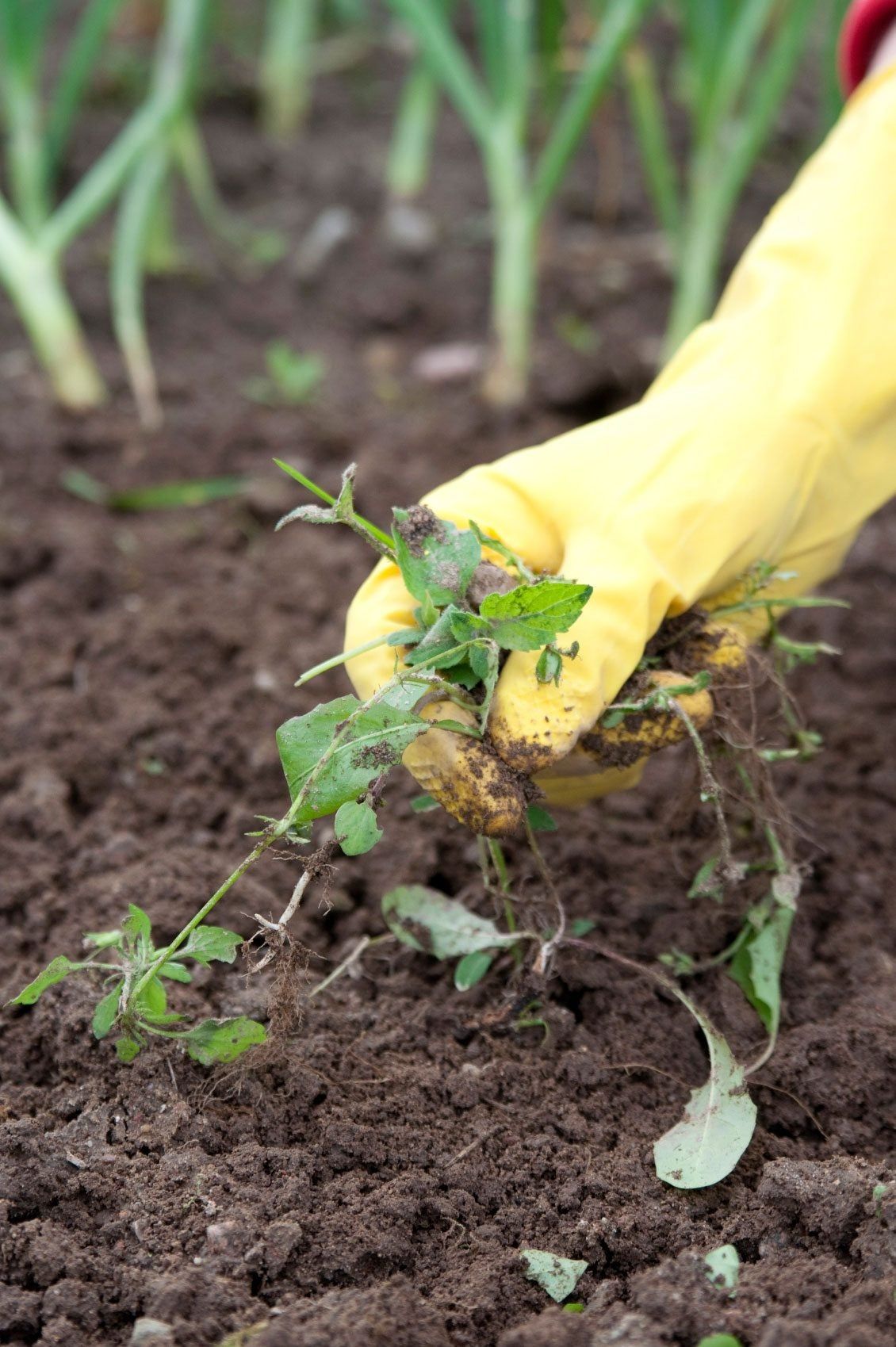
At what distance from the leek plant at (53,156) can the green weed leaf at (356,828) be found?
1637mm

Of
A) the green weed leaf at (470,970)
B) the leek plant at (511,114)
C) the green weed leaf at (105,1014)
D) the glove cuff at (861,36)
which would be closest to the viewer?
the green weed leaf at (105,1014)

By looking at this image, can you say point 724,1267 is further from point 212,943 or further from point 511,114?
point 511,114

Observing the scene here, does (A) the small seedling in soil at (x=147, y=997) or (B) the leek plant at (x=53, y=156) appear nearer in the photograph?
(A) the small seedling in soil at (x=147, y=997)

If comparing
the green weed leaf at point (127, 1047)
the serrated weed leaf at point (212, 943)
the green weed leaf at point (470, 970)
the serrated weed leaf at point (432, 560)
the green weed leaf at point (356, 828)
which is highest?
the serrated weed leaf at point (432, 560)

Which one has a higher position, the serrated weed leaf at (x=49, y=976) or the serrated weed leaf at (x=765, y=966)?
the serrated weed leaf at (x=49, y=976)

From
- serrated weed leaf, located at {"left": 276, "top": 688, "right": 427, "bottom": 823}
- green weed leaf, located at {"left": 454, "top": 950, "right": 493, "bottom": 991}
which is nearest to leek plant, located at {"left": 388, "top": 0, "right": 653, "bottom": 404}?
green weed leaf, located at {"left": 454, "top": 950, "right": 493, "bottom": 991}

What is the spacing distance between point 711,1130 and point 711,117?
1965 mm

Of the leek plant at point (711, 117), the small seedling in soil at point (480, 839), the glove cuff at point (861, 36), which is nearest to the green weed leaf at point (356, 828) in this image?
the small seedling in soil at point (480, 839)

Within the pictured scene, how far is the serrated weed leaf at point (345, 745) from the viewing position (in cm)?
93

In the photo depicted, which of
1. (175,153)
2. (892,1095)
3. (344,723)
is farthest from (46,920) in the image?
(175,153)

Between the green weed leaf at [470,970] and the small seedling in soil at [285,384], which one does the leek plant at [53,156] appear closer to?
the small seedling in soil at [285,384]

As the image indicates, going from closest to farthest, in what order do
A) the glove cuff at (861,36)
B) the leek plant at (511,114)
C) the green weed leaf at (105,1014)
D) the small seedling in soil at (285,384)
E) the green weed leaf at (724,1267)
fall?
1. the green weed leaf at (724,1267)
2. the green weed leaf at (105,1014)
3. the glove cuff at (861,36)
4. the leek plant at (511,114)
5. the small seedling in soil at (285,384)

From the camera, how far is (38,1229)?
93 centimetres

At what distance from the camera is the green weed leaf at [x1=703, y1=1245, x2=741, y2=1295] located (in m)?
0.89
